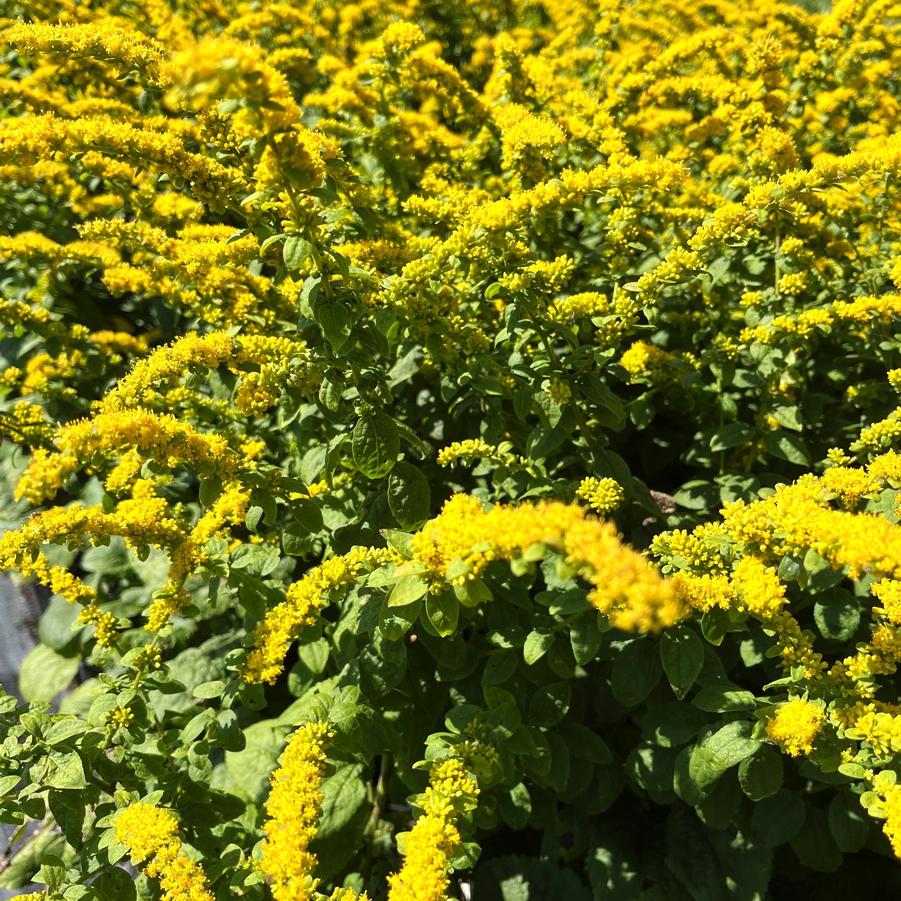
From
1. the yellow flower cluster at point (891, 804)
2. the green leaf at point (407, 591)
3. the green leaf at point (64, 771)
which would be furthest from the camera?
the green leaf at point (64, 771)

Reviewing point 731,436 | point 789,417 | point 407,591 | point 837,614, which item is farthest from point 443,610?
point 789,417

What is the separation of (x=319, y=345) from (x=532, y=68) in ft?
6.41

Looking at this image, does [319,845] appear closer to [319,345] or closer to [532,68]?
[319,345]

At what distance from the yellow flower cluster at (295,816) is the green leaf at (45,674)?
184 centimetres

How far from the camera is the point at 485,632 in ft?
8.54

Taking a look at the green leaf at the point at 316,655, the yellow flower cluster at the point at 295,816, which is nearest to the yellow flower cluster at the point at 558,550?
the yellow flower cluster at the point at 295,816

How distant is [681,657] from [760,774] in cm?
37

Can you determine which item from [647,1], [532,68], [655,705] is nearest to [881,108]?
[532,68]

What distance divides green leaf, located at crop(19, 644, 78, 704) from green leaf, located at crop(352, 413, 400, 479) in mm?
2054

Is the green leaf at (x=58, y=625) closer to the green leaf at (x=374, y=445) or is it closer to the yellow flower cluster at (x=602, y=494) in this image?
the green leaf at (x=374, y=445)

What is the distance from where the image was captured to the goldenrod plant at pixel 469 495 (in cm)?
173

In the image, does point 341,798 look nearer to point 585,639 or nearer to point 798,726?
point 585,639

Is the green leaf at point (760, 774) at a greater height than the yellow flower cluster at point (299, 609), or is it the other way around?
the yellow flower cluster at point (299, 609)

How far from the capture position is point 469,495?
2.59 m
